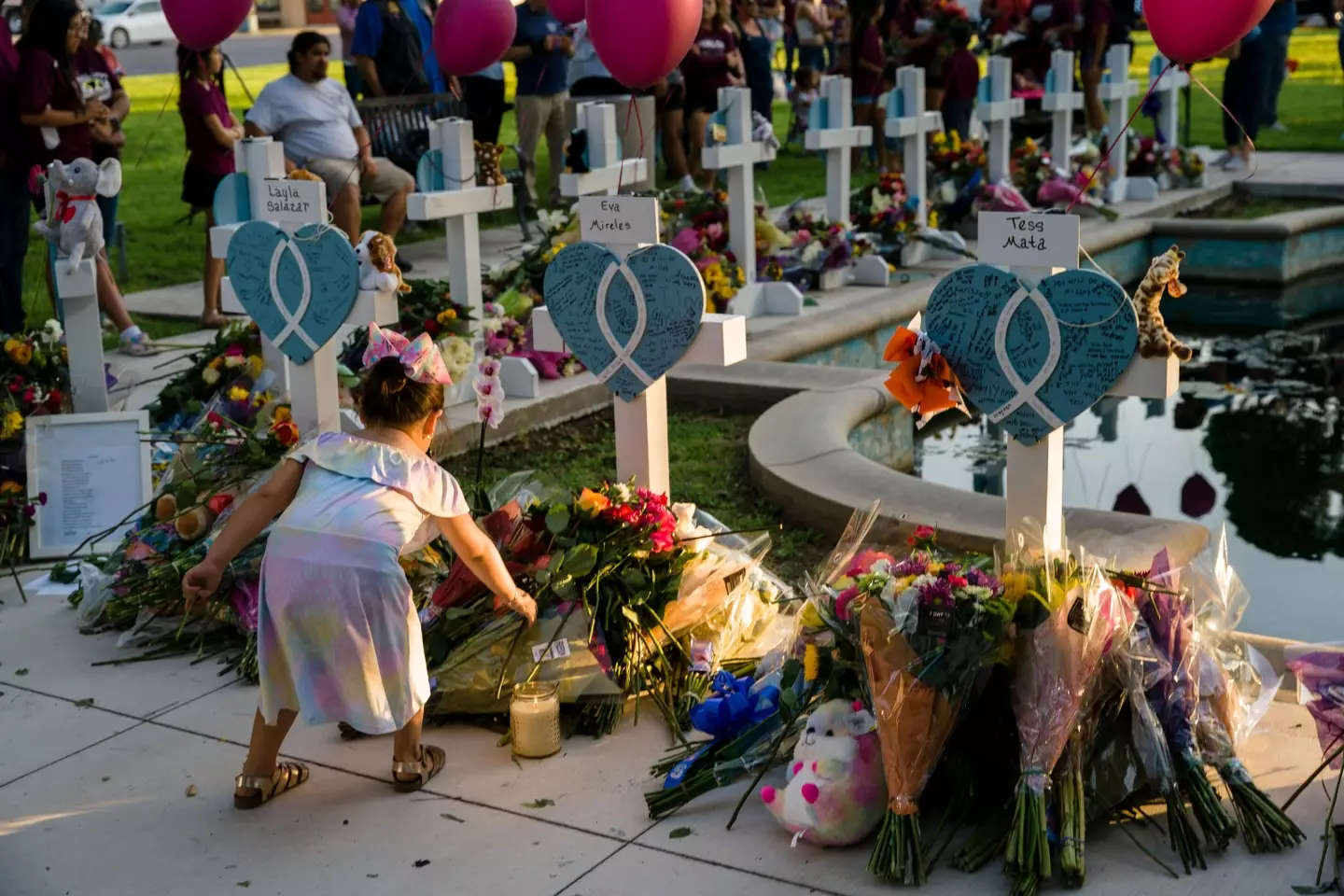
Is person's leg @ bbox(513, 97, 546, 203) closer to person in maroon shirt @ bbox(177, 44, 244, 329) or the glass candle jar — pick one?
person in maroon shirt @ bbox(177, 44, 244, 329)

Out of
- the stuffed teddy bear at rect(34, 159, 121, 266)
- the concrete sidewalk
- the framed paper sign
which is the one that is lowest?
the concrete sidewalk

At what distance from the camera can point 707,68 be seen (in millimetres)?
11945

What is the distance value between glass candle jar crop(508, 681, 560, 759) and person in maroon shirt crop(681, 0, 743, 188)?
795cm

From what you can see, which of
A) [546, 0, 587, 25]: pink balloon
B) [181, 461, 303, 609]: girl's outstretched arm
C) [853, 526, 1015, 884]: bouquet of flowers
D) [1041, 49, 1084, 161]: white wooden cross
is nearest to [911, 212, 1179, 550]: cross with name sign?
Answer: [853, 526, 1015, 884]: bouquet of flowers

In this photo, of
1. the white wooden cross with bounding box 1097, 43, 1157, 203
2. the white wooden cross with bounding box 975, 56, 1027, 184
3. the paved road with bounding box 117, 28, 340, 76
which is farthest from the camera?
the paved road with bounding box 117, 28, 340, 76

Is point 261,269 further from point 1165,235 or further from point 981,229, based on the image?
point 1165,235

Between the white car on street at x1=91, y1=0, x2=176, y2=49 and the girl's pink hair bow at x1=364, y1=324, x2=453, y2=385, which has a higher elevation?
the white car on street at x1=91, y1=0, x2=176, y2=49

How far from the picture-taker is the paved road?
2848 centimetres

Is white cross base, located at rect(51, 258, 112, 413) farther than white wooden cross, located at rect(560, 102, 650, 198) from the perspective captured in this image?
No

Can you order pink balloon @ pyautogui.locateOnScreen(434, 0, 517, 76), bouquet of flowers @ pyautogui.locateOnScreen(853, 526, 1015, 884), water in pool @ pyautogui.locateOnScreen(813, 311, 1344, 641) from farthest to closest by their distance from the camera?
pink balloon @ pyautogui.locateOnScreen(434, 0, 517, 76) → water in pool @ pyautogui.locateOnScreen(813, 311, 1344, 641) → bouquet of flowers @ pyautogui.locateOnScreen(853, 526, 1015, 884)

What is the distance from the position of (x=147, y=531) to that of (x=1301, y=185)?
10.9 meters

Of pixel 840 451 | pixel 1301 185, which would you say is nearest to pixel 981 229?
pixel 840 451

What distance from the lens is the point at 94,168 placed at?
620 centimetres

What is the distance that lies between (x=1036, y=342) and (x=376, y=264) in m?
2.12
